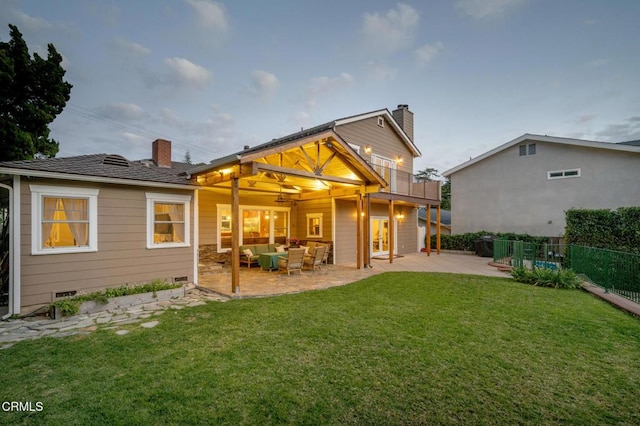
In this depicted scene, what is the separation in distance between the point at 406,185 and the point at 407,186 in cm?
11

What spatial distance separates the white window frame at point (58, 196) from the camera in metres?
5.64

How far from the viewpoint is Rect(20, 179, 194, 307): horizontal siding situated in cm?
559

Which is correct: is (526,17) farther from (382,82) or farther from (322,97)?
(322,97)

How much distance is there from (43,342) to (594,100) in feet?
77.5

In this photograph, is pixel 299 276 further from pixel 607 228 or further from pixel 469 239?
pixel 469 239

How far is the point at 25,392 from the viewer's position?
2842 mm

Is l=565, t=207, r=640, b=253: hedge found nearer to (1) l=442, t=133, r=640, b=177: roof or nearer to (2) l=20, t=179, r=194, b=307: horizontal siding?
(1) l=442, t=133, r=640, b=177: roof

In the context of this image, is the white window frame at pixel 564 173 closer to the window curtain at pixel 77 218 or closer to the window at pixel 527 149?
the window at pixel 527 149

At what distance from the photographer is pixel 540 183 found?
15.2m

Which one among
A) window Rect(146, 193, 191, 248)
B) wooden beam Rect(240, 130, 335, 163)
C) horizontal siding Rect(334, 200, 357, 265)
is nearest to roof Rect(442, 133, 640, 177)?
horizontal siding Rect(334, 200, 357, 265)

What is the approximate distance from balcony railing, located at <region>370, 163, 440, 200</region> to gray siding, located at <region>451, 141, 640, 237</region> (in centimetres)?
364

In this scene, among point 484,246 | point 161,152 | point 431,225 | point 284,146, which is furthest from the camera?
point 431,225

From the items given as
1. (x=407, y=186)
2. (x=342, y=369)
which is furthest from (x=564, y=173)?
(x=342, y=369)

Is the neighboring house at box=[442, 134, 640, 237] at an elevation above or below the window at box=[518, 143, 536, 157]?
below
